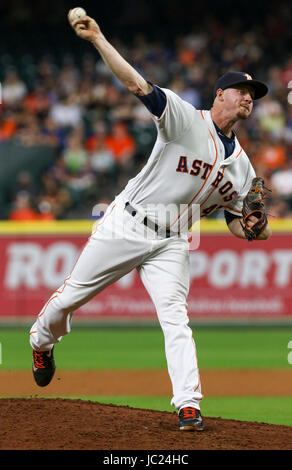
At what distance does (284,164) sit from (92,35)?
9.07 m

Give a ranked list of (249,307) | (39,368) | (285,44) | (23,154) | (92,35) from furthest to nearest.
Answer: (285,44) → (23,154) → (249,307) → (39,368) → (92,35)

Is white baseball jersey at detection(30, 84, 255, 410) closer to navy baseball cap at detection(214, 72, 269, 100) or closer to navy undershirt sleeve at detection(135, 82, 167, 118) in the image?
navy undershirt sleeve at detection(135, 82, 167, 118)

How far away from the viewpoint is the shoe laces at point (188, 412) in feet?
15.5

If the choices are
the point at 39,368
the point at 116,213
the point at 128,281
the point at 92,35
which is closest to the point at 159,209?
the point at 116,213

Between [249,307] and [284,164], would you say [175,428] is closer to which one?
[249,307]

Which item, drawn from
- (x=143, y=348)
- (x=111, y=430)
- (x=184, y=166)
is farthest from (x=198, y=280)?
(x=111, y=430)

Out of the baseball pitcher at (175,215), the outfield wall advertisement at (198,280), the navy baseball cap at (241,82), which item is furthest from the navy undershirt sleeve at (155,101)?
the outfield wall advertisement at (198,280)

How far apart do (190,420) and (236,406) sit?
1797 mm

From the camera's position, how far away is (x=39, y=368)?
18.8 ft

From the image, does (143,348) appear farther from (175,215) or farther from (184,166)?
(184,166)

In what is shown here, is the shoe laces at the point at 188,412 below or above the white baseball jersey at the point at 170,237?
below

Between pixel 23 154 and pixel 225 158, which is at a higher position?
pixel 23 154

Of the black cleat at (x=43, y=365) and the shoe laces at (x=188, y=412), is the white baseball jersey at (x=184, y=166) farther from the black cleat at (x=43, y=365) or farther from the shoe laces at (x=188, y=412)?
the black cleat at (x=43, y=365)

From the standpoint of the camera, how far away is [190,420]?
4711 mm
